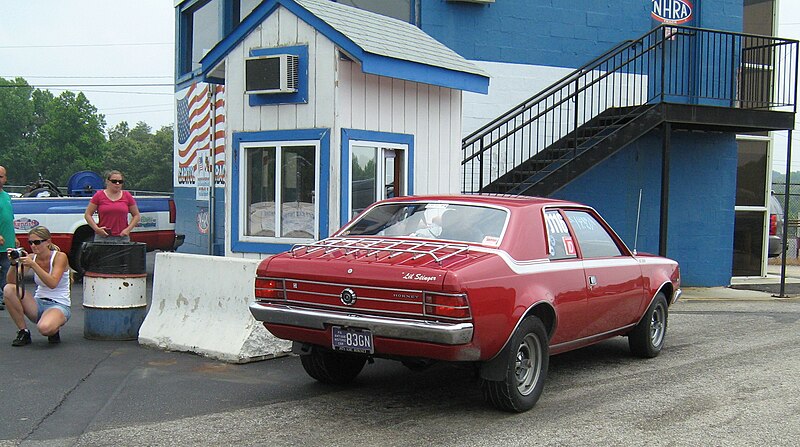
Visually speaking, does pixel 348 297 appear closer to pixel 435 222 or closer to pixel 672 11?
pixel 435 222

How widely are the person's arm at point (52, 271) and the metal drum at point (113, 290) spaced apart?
228 mm

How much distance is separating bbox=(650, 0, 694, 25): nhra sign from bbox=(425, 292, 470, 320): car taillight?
11.4 metres

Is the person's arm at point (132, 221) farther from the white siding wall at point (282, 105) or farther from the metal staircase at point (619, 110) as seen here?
the metal staircase at point (619, 110)

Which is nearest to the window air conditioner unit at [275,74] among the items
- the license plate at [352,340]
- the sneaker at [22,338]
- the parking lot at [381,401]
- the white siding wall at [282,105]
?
the white siding wall at [282,105]

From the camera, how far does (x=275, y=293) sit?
630 cm

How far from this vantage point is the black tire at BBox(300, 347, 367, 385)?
6.85m

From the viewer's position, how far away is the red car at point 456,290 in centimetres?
564

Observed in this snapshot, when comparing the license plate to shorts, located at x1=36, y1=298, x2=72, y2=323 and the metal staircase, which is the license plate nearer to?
shorts, located at x1=36, y1=298, x2=72, y2=323

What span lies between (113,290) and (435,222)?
12.1ft

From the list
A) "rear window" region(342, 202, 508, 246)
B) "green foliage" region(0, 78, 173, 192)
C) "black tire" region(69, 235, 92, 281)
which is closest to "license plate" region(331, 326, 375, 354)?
"rear window" region(342, 202, 508, 246)

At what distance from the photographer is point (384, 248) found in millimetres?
6355

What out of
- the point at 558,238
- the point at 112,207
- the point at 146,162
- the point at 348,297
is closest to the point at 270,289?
the point at 348,297

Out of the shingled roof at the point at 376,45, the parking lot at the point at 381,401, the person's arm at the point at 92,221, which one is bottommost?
the parking lot at the point at 381,401

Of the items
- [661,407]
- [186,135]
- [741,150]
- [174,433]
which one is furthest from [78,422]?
[741,150]
